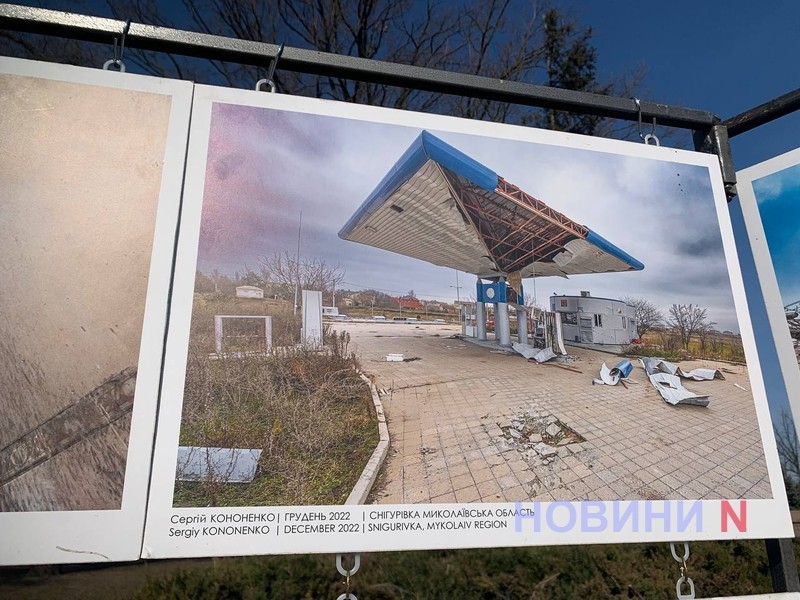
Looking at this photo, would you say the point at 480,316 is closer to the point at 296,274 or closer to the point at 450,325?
the point at 450,325

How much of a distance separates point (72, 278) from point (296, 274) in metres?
0.78

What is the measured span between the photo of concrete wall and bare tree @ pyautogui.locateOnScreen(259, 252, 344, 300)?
1.44 feet

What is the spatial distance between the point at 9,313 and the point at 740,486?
2.90 m

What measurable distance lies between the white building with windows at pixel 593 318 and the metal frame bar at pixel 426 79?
→ 1006mm

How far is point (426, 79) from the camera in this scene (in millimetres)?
1968

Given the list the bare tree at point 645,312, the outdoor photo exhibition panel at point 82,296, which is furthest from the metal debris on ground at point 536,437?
the outdoor photo exhibition panel at point 82,296

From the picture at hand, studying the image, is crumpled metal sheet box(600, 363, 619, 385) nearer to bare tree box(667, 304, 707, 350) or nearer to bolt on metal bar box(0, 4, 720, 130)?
bare tree box(667, 304, 707, 350)

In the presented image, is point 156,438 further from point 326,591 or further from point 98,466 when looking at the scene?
point 326,591

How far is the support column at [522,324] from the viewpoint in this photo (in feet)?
6.45

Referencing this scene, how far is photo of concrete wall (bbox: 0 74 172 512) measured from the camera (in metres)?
1.36

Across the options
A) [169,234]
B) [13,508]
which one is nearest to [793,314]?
[169,234]

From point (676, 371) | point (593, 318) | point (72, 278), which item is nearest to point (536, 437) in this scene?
point (593, 318)

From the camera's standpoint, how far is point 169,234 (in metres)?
1.53

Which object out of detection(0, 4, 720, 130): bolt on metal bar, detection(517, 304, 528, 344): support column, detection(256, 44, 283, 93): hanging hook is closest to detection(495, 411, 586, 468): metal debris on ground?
detection(517, 304, 528, 344): support column
